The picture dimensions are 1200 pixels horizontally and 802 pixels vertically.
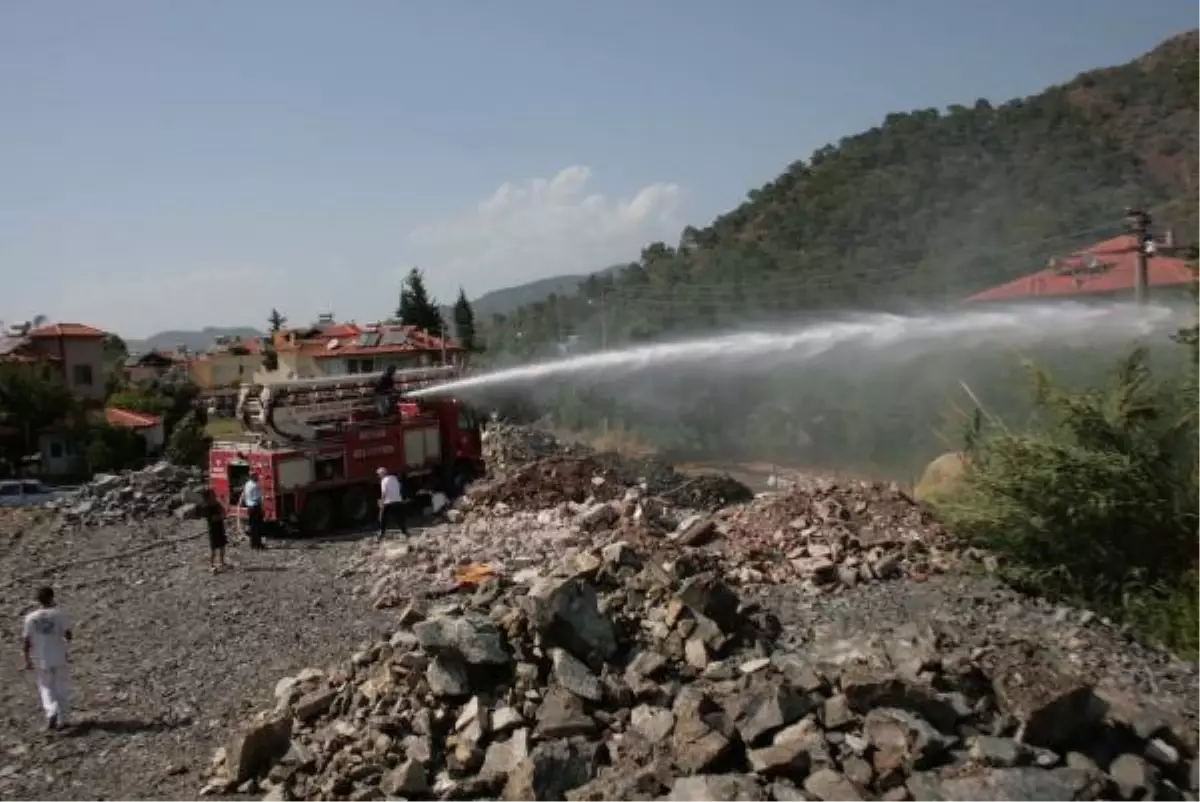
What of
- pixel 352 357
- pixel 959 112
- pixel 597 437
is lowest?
pixel 597 437

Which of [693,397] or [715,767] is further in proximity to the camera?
[693,397]

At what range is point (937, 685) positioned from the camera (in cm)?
902

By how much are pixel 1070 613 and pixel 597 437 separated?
33451 mm

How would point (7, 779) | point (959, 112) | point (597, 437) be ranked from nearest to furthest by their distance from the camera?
point (7, 779) < point (597, 437) < point (959, 112)

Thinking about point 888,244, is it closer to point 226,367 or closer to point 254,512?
point 254,512

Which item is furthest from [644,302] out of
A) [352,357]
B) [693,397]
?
[352,357]

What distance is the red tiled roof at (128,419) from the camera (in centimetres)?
4428

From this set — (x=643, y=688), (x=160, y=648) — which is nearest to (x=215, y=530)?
(x=160, y=648)

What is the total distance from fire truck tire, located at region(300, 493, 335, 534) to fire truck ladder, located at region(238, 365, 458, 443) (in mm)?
1206

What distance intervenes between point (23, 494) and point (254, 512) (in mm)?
14514

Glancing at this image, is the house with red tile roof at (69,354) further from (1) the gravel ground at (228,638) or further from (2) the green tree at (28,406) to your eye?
(1) the gravel ground at (228,638)

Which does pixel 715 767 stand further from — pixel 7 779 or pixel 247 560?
pixel 247 560

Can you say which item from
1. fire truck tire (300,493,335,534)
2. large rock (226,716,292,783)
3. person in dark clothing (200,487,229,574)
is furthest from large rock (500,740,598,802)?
fire truck tire (300,493,335,534)

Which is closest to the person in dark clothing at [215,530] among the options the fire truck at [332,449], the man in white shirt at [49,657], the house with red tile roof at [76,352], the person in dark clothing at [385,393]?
the fire truck at [332,449]
